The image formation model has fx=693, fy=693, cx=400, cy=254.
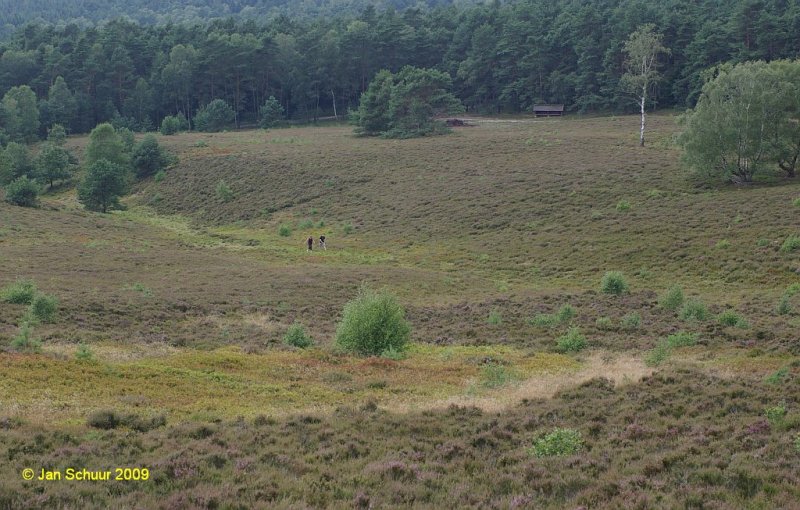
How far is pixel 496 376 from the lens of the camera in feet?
62.5

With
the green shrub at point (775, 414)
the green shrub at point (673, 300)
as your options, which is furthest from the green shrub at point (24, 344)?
the green shrub at point (673, 300)

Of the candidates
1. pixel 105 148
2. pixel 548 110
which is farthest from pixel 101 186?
pixel 548 110

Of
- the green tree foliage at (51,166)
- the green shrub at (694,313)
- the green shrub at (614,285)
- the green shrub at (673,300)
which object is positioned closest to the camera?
the green shrub at (694,313)

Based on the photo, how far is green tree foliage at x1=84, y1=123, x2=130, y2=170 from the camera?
269 feet

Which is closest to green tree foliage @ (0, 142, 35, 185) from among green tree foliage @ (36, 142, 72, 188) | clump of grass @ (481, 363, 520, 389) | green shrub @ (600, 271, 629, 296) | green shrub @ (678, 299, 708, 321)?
green tree foliage @ (36, 142, 72, 188)

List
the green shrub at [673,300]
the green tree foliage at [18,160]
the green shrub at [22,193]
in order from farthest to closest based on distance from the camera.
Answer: the green tree foliage at [18,160]
the green shrub at [22,193]
the green shrub at [673,300]

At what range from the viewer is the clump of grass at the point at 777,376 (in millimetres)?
15445

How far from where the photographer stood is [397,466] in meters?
11.0

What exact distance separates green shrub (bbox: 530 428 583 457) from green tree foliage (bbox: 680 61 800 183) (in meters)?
46.8

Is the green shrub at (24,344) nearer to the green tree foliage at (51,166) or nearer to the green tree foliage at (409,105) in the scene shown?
the green tree foliage at (51,166)

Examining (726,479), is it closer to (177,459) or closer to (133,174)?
(177,459)

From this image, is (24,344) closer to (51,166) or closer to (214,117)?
(51,166)

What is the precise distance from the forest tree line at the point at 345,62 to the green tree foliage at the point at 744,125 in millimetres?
54271

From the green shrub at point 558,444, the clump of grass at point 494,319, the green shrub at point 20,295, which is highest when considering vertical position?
the green shrub at point 558,444
